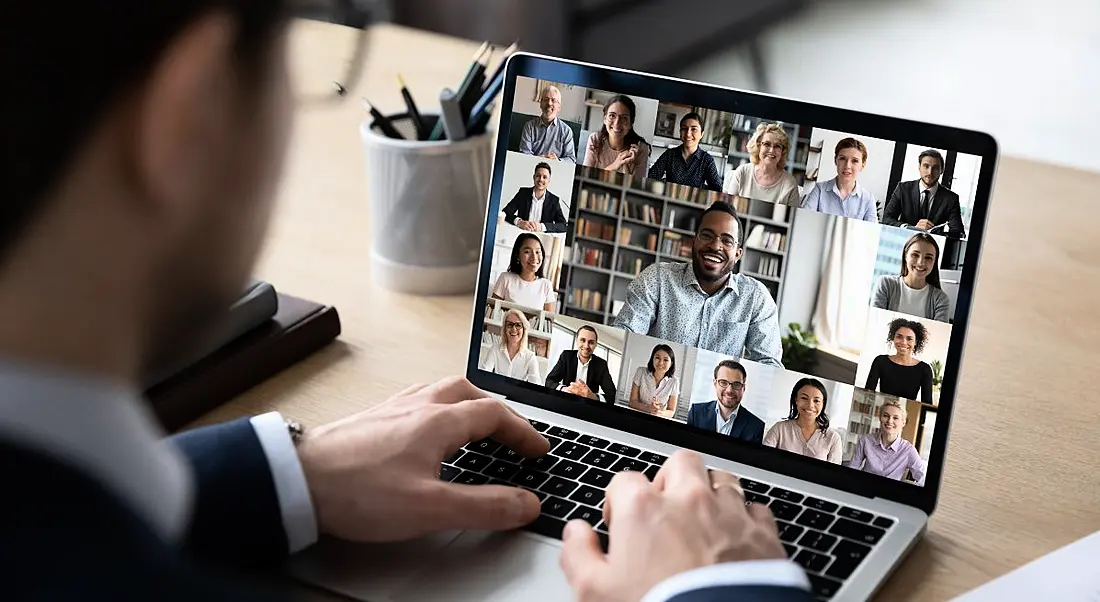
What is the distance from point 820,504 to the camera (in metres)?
0.85

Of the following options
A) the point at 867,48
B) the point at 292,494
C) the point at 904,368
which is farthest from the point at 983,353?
the point at 867,48

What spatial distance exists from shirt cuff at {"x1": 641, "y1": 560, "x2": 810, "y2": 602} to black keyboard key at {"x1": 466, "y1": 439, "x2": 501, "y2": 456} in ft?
0.78

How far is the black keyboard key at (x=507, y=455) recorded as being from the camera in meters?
0.90

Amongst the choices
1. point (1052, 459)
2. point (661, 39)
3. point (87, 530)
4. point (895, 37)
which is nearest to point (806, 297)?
point (1052, 459)

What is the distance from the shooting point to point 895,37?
5.50 metres

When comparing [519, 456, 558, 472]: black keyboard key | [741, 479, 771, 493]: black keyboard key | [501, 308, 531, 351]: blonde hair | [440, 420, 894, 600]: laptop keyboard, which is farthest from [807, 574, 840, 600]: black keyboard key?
[501, 308, 531, 351]: blonde hair

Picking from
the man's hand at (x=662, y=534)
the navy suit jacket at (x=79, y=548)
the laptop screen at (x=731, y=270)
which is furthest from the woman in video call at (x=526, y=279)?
the navy suit jacket at (x=79, y=548)

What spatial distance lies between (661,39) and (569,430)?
3637mm

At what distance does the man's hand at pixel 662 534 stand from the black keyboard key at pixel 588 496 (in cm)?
5

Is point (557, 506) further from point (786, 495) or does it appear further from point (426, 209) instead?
point (426, 209)

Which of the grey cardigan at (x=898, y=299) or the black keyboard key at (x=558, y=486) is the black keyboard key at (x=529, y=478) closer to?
the black keyboard key at (x=558, y=486)

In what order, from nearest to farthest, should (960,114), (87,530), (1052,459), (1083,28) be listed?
(87,530) < (1052,459) < (960,114) < (1083,28)

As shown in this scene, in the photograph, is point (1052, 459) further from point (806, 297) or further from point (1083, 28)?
point (1083, 28)

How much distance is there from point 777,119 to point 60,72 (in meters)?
0.58
